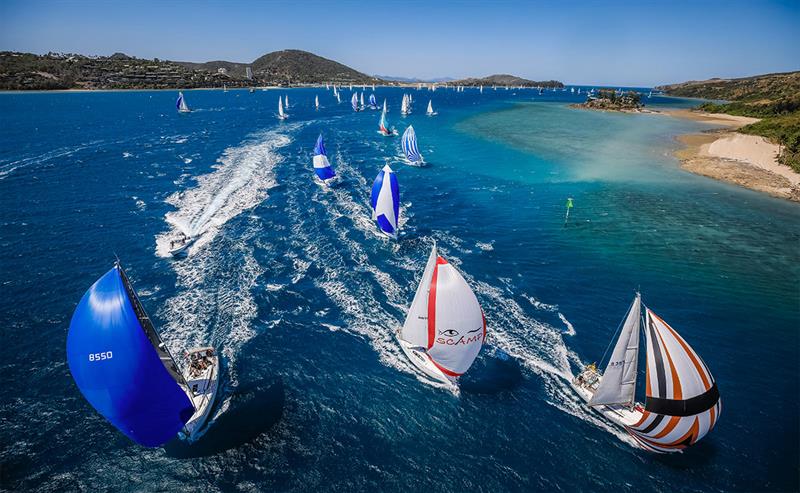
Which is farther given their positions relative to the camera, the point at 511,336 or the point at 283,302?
the point at 283,302

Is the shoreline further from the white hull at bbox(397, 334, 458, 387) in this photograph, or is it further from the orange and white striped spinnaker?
the white hull at bbox(397, 334, 458, 387)

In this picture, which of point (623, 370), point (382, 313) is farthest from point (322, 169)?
point (623, 370)

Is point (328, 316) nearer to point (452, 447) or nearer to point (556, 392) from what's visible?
point (452, 447)

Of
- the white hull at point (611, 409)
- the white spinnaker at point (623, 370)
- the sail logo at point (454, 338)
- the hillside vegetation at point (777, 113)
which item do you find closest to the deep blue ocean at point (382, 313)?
the white hull at point (611, 409)

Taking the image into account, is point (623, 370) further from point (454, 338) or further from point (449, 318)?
point (449, 318)

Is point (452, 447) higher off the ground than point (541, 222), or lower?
lower

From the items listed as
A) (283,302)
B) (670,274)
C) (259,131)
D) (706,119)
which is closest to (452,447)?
(283,302)

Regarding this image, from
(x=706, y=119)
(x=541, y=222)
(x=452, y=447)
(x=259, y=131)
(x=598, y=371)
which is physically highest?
(x=706, y=119)
